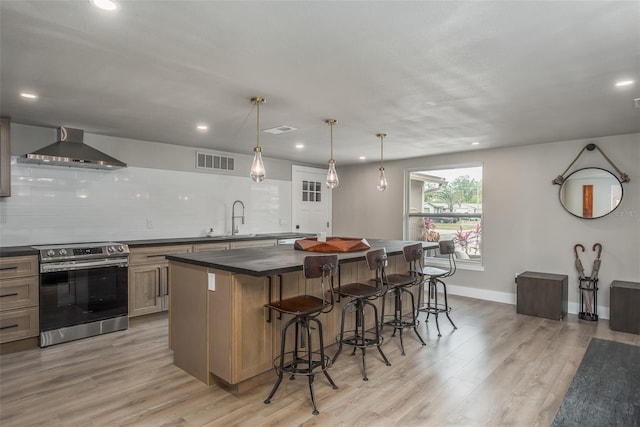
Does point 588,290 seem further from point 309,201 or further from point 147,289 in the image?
point 147,289

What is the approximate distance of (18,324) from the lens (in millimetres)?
3539

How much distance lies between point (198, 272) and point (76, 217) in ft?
8.36

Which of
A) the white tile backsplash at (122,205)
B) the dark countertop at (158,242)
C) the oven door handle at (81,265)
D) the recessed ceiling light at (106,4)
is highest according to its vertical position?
the recessed ceiling light at (106,4)

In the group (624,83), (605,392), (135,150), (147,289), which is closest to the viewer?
(605,392)

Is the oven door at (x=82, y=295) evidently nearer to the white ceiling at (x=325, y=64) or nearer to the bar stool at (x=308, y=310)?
the white ceiling at (x=325, y=64)

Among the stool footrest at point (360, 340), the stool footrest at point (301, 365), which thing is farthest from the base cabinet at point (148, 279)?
the stool footrest at point (360, 340)

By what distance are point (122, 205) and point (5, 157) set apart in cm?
131

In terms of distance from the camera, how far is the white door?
699cm

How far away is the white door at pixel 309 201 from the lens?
6.99 meters

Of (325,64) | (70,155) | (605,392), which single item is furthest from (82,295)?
(605,392)

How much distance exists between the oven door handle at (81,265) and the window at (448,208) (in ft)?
15.3

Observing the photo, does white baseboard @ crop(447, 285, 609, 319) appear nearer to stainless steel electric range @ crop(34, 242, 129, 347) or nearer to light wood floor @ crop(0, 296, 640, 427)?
light wood floor @ crop(0, 296, 640, 427)

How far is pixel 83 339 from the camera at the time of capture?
3.87 meters

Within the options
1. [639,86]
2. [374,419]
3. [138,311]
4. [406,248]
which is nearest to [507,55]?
[639,86]
